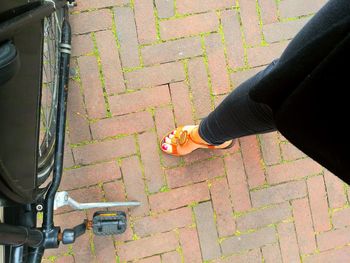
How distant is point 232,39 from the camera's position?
2150 mm

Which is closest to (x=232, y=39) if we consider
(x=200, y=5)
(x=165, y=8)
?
(x=200, y=5)

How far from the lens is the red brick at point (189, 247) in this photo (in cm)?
208

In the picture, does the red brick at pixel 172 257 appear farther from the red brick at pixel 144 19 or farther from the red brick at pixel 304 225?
the red brick at pixel 144 19

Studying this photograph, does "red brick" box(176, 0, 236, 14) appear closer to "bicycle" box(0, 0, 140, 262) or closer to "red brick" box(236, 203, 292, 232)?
"bicycle" box(0, 0, 140, 262)

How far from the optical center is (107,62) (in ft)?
6.80

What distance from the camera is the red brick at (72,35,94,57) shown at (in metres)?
2.05

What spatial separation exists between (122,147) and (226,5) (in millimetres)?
Result: 871

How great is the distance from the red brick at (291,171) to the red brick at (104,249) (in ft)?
2.73

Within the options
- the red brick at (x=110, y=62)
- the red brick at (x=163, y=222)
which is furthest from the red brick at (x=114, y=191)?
the red brick at (x=110, y=62)

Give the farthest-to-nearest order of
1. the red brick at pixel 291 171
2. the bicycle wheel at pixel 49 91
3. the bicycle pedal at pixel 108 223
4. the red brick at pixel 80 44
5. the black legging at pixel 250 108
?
the red brick at pixel 291 171, the red brick at pixel 80 44, the bicycle pedal at pixel 108 223, the bicycle wheel at pixel 49 91, the black legging at pixel 250 108

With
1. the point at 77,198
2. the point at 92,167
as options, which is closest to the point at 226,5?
the point at 92,167

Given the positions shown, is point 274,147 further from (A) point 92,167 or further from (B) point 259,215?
(A) point 92,167

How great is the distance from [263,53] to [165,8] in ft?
1.76

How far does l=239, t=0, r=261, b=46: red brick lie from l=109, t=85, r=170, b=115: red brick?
1.61 feet
